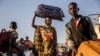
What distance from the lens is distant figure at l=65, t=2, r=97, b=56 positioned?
7.24 m


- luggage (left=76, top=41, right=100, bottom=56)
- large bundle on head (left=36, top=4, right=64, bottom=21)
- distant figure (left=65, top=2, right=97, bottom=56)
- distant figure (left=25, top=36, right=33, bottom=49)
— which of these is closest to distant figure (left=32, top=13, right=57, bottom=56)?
large bundle on head (left=36, top=4, right=64, bottom=21)

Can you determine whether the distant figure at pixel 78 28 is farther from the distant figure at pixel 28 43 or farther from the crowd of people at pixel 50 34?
the distant figure at pixel 28 43

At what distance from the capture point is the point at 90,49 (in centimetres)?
591

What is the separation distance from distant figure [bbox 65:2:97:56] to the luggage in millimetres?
952

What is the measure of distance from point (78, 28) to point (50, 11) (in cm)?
302

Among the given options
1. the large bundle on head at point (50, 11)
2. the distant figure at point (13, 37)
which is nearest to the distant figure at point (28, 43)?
the large bundle on head at point (50, 11)

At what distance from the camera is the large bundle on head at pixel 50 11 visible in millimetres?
10157

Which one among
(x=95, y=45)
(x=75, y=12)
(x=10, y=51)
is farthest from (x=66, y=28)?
(x=10, y=51)

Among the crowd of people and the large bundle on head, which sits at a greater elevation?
the large bundle on head

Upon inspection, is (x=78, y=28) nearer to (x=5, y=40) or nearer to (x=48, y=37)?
(x=48, y=37)

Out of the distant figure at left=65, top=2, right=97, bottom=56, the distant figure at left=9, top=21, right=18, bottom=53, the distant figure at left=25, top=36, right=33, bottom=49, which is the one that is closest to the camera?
the distant figure at left=65, top=2, right=97, bottom=56

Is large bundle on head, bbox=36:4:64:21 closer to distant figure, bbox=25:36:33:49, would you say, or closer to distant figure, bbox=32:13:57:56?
distant figure, bbox=32:13:57:56

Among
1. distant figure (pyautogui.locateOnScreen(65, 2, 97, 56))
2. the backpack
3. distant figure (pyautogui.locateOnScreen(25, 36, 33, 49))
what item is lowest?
distant figure (pyautogui.locateOnScreen(25, 36, 33, 49))

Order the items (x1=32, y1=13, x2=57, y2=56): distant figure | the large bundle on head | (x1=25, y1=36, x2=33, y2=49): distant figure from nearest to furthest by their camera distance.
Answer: (x1=32, y1=13, x2=57, y2=56): distant figure
the large bundle on head
(x1=25, y1=36, x2=33, y2=49): distant figure
